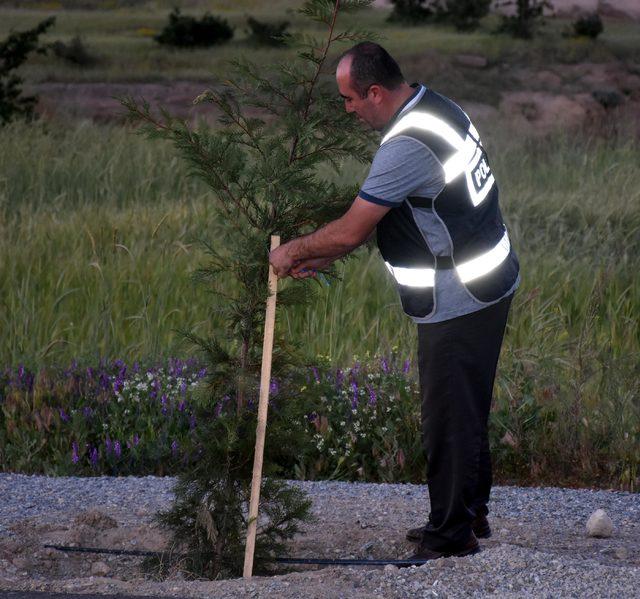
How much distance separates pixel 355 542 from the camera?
5898 mm

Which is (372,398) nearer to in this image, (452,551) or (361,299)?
(452,551)

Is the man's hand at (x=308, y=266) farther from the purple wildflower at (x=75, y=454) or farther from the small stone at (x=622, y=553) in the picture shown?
the purple wildflower at (x=75, y=454)

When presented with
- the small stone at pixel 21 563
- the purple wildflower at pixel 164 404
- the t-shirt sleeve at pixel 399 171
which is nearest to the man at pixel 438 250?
the t-shirt sleeve at pixel 399 171

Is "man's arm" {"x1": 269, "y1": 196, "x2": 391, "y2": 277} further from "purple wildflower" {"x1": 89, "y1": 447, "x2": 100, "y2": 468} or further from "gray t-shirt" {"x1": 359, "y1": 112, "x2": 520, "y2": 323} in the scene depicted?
"purple wildflower" {"x1": 89, "y1": 447, "x2": 100, "y2": 468}

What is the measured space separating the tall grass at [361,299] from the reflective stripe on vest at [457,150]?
0.95m

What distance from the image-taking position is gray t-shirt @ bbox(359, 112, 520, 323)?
4859 mm

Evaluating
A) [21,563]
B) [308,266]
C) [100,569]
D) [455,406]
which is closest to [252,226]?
[308,266]

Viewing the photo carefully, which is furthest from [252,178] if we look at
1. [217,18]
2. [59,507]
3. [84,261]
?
[217,18]

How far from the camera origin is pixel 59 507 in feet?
21.0

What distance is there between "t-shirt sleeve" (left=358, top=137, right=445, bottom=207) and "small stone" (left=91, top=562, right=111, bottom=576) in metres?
2.21

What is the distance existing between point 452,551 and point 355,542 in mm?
635

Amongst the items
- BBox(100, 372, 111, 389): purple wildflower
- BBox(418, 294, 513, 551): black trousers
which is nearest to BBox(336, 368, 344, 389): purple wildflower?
BBox(100, 372, 111, 389): purple wildflower

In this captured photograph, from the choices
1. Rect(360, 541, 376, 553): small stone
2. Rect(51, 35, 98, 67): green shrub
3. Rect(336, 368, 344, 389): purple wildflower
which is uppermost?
Rect(51, 35, 98, 67): green shrub

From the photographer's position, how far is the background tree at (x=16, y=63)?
1992 cm
